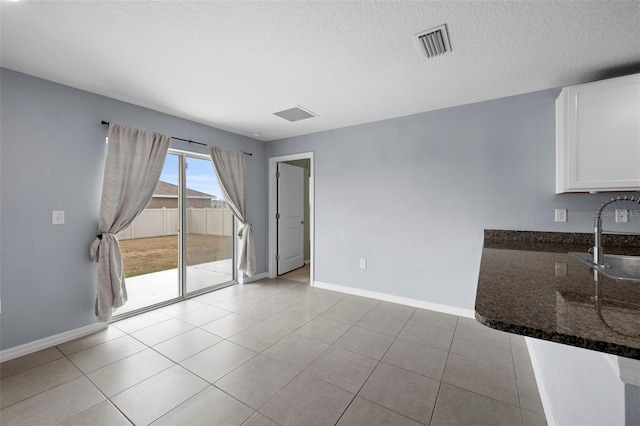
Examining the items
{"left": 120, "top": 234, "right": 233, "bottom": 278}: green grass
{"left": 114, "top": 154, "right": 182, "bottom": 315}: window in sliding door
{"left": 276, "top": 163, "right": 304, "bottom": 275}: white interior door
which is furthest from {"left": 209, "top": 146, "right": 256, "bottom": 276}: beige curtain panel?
{"left": 276, "top": 163, "right": 304, "bottom": 275}: white interior door

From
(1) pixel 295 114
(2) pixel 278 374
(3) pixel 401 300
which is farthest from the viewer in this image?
(3) pixel 401 300

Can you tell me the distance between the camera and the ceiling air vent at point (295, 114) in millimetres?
3113

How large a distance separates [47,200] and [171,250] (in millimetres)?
1707

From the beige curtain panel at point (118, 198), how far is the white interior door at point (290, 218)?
86.4 inches

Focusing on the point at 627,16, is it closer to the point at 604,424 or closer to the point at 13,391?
the point at 604,424

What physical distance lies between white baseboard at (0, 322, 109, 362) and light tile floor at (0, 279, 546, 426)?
6 cm

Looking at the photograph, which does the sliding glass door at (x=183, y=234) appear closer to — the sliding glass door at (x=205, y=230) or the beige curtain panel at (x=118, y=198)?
the sliding glass door at (x=205, y=230)

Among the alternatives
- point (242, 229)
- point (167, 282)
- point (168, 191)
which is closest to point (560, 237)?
point (242, 229)

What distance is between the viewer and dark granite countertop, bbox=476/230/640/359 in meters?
0.66

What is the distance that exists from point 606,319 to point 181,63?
2.84 meters

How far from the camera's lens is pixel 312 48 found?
1.89m

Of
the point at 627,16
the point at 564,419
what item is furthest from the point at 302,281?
the point at 627,16

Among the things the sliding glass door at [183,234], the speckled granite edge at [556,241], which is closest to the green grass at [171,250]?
the sliding glass door at [183,234]

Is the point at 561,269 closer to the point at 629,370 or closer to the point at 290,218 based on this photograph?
the point at 629,370
